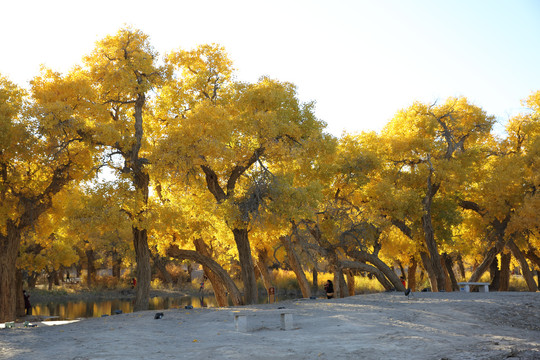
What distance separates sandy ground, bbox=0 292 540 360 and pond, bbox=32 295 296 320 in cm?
2090

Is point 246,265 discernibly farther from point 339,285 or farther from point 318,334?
point 318,334

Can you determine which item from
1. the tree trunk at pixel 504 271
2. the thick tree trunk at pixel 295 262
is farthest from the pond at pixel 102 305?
the tree trunk at pixel 504 271

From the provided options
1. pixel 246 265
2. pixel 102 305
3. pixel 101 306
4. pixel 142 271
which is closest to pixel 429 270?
pixel 246 265

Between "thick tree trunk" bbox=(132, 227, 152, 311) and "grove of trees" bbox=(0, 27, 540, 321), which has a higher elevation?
"grove of trees" bbox=(0, 27, 540, 321)

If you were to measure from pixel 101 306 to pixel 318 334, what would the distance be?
110 feet

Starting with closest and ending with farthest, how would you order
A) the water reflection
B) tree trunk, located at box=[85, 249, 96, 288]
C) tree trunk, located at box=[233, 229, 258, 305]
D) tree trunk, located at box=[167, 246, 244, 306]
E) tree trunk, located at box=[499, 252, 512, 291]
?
tree trunk, located at box=[233, 229, 258, 305], tree trunk, located at box=[167, 246, 244, 306], tree trunk, located at box=[499, 252, 512, 291], the water reflection, tree trunk, located at box=[85, 249, 96, 288]

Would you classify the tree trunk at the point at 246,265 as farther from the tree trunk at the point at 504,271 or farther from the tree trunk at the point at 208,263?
the tree trunk at the point at 504,271

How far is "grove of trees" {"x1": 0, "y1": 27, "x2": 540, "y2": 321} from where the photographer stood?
18.2 m

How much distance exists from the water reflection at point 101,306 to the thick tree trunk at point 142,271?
47.2 feet

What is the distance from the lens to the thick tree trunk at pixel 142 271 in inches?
762

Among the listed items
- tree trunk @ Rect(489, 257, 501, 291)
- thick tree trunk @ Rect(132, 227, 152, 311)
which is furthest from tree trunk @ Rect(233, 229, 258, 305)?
tree trunk @ Rect(489, 257, 501, 291)

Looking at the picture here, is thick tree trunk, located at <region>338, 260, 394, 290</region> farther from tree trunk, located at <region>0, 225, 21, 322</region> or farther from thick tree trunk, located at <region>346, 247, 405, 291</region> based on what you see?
tree trunk, located at <region>0, 225, 21, 322</region>

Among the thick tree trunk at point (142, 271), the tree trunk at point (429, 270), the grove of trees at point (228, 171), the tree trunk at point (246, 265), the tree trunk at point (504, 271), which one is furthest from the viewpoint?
the tree trunk at point (504, 271)

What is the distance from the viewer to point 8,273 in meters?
20.2
